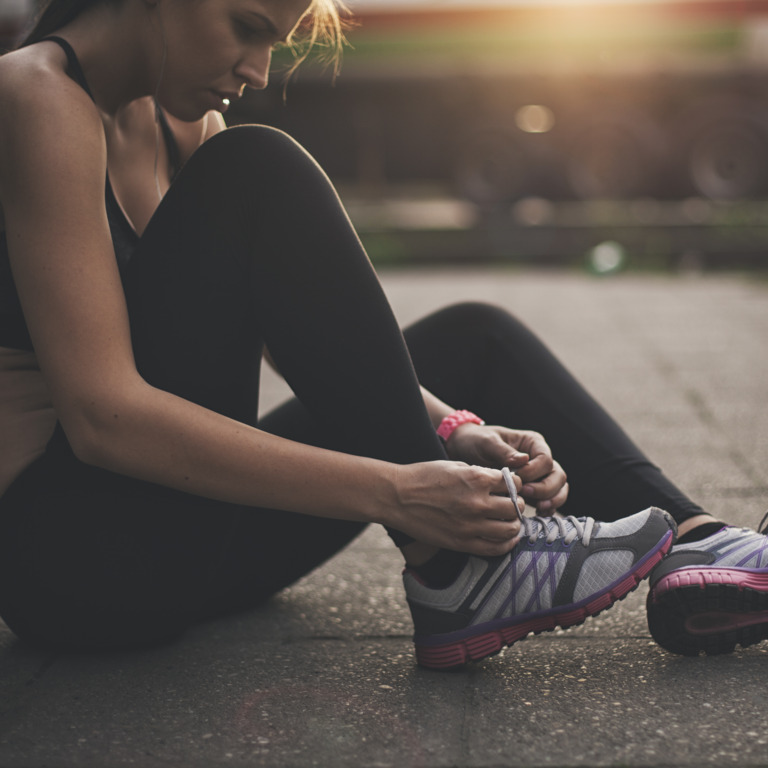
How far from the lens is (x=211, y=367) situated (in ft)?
4.28

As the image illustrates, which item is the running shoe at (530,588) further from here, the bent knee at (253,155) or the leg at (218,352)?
the bent knee at (253,155)

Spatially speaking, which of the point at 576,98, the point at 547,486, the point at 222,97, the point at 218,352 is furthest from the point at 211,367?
the point at 576,98

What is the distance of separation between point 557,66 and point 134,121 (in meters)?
7.28

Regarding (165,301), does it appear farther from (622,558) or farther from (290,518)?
(622,558)

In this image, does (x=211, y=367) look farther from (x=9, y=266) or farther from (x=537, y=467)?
(x=537, y=467)

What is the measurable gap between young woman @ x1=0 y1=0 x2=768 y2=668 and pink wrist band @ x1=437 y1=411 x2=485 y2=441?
3.3 inches

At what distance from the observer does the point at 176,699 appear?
133 cm

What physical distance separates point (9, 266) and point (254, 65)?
43cm

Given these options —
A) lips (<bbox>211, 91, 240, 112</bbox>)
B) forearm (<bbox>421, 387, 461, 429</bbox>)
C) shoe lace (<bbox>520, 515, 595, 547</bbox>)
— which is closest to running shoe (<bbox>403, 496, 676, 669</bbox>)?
shoe lace (<bbox>520, 515, 595, 547</bbox>)

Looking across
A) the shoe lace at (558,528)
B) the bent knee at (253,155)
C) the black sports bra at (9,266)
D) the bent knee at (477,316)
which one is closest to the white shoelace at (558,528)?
the shoe lace at (558,528)

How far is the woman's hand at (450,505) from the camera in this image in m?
1.26

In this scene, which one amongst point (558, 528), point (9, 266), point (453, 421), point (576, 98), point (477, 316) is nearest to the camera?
point (9, 266)

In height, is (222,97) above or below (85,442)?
above

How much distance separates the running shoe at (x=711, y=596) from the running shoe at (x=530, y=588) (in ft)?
0.14
